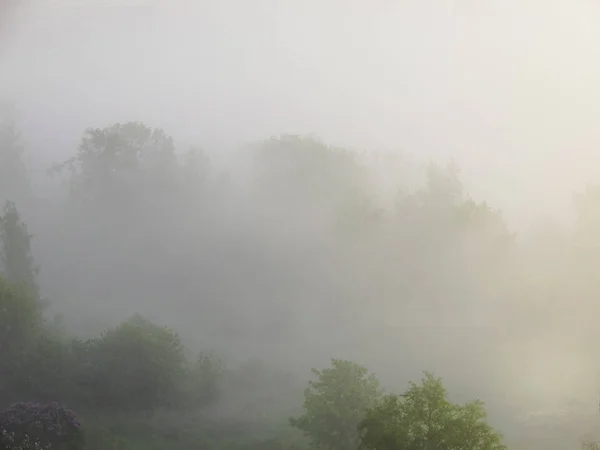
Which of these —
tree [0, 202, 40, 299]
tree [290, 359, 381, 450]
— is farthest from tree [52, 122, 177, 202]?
tree [290, 359, 381, 450]

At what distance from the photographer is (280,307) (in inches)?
3354

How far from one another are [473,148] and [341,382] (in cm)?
17151

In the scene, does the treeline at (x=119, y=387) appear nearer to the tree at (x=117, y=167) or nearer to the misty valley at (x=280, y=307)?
the misty valley at (x=280, y=307)

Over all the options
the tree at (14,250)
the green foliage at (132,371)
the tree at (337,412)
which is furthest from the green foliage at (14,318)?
the tree at (337,412)

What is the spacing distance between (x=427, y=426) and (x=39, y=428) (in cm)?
2667

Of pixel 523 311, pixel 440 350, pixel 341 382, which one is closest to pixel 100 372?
pixel 341 382

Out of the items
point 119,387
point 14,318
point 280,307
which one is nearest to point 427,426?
point 119,387

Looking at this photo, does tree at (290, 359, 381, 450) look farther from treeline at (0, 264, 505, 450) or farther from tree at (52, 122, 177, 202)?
tree at (52, 122, 177, 202)

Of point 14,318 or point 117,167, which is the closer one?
point 14,318

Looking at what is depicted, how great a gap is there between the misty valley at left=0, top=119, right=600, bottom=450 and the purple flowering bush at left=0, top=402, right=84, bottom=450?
128mm

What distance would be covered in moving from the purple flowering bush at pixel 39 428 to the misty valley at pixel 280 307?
0.13 meters

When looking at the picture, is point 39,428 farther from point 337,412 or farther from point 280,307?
point 280,307

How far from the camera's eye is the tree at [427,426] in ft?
85.9

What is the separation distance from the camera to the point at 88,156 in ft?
348
